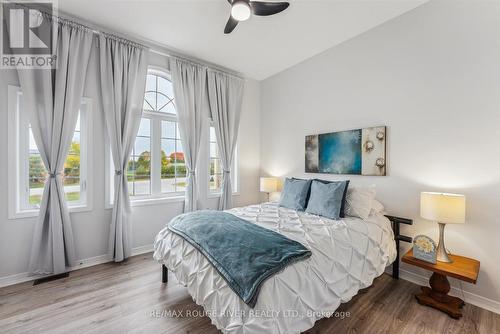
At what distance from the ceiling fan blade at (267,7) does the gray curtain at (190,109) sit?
171cm

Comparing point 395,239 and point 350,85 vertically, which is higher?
point 350,85

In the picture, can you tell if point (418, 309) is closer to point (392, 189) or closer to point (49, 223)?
point (392, 189)

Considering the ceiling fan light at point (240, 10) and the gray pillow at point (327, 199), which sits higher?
the ceiling fan light at point (240, 10)

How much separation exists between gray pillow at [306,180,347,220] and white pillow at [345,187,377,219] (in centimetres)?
14

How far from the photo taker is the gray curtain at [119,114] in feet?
9.25

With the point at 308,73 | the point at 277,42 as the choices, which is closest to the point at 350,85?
the point at 308,73

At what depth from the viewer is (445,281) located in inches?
80.4

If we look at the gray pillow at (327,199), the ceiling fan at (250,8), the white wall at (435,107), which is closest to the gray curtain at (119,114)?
the ceiling fan at (250,8)

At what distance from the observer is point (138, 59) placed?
120 inches

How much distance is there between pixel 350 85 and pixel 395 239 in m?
2.12

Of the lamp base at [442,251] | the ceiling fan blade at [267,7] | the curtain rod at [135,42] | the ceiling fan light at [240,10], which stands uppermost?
the curtain rod at [135,42]

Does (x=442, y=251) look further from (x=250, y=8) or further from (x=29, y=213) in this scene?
(x=29, y=213)

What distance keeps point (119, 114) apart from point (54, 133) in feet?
2.32

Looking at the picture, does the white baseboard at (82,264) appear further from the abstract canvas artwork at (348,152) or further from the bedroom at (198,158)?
the abstract canvas artwork at (348,152)
